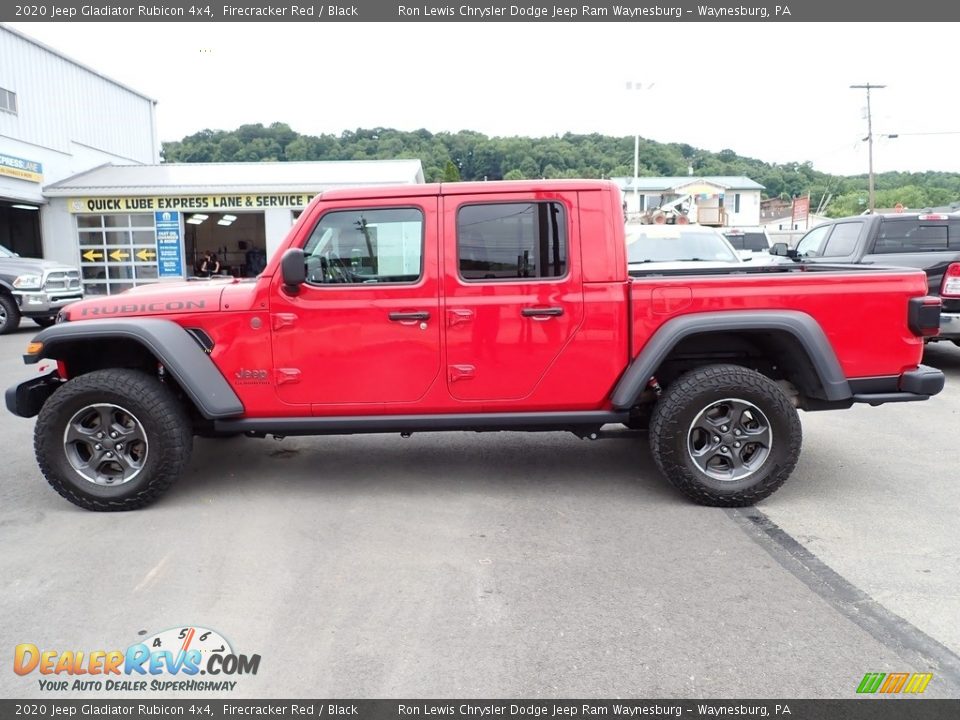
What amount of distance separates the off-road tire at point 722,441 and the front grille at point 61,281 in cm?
1382

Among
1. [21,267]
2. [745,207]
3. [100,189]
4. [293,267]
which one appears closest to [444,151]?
[100,189]

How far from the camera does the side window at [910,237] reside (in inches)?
346

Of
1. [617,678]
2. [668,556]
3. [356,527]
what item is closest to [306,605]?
[356,527]

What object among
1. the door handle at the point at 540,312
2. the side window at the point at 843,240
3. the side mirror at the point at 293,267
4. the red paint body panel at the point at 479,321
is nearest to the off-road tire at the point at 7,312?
the red paint body panel at the point at 479,321

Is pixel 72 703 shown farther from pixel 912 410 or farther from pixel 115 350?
pixel 912 410

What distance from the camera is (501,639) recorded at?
2.97 meters

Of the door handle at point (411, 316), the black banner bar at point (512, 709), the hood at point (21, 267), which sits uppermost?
the hood at point (21, 267)

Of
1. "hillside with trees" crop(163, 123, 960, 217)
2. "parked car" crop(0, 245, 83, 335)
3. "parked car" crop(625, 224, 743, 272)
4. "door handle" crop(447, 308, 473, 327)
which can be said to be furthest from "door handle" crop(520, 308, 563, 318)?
"hillside with trees" crop(163, 123, 960, 217)

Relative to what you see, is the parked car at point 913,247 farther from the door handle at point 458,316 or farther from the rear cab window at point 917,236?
the door handle at point 458,316

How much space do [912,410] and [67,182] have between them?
2555cm

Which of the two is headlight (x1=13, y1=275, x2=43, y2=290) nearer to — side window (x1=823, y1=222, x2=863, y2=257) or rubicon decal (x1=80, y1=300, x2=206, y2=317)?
rubicon decal (x1=80, y1=300, x2=206, y2=317)

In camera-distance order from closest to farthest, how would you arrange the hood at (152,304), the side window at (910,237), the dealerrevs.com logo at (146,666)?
the dealerrevs.com logo at (146,666), the hood at (152,304), the side window at (910,237)

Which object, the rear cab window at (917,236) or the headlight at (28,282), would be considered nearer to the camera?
the rear cab window at (917,236)

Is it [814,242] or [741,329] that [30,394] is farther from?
[814,242]
